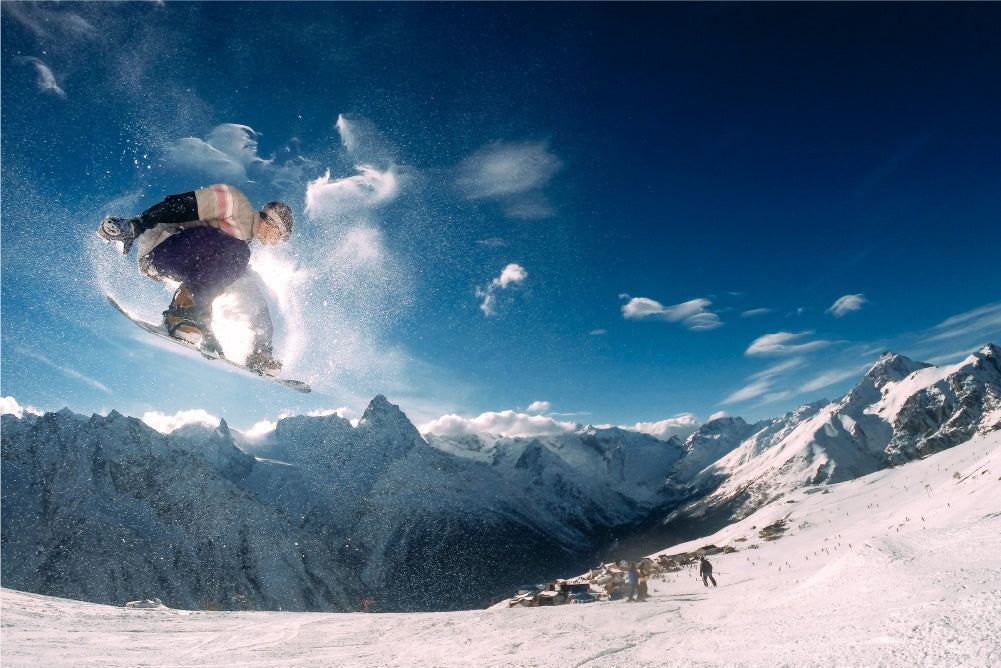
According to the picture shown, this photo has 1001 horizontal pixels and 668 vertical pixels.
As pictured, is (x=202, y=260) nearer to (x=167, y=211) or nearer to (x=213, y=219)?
(x=213, y=219)

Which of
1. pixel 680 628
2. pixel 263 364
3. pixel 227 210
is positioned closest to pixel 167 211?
pixel 227 210

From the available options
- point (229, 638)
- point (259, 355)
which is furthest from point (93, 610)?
point (259, 355)

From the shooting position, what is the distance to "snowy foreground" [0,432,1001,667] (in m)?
3.87

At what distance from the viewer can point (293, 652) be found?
22.4ft

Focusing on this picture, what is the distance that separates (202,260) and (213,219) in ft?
2.07

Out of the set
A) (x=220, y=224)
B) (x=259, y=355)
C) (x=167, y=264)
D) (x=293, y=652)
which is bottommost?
(x=293, y=652)

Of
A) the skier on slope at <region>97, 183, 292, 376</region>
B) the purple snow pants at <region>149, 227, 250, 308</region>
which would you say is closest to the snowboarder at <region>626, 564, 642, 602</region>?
the skier on slope at <region>97, 183, 292, 376</region>

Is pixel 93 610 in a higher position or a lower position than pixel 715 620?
higher

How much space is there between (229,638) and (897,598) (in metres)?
9.36

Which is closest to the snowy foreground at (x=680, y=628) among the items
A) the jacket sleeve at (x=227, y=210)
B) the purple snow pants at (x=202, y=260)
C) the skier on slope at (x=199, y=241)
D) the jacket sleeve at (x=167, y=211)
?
the skier on slope at (x=199, y=241)

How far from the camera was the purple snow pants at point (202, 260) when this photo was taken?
689cm

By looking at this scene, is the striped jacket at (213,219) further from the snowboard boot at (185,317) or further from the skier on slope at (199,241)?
the snowboard boot at (185,317)

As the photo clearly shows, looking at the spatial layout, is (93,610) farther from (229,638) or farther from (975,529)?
(975,529)

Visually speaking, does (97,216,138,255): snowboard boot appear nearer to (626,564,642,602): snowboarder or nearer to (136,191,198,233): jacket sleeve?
(136,191,198,233): jacket sleeve
